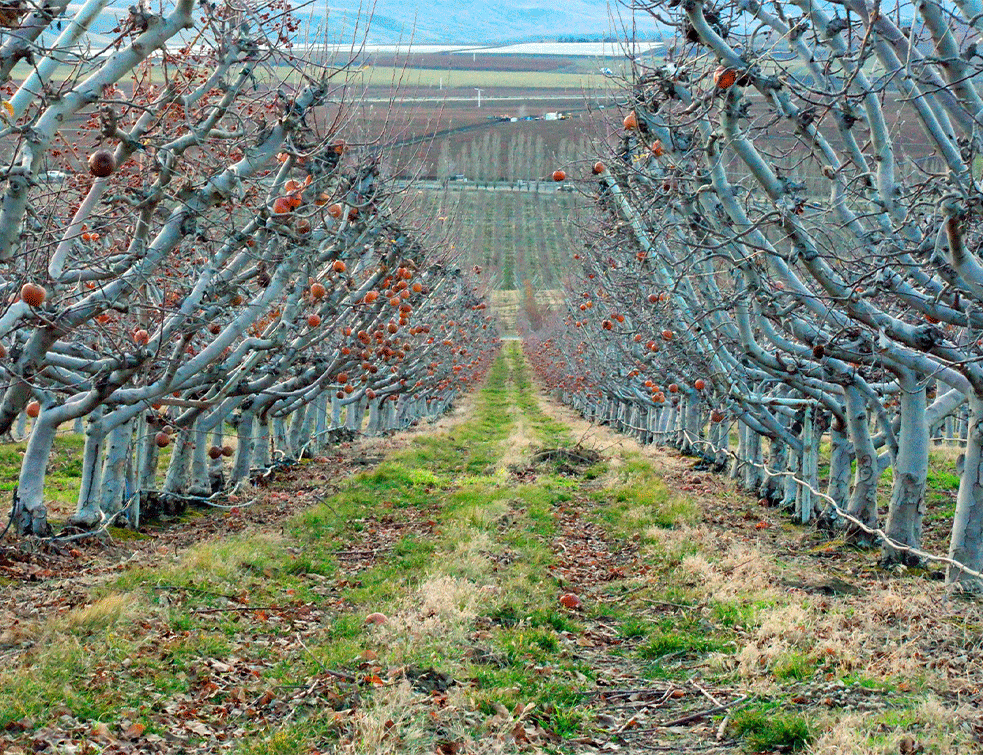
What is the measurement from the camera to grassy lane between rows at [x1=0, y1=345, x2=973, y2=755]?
5449 millimetres

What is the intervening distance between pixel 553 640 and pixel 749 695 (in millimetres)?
1745

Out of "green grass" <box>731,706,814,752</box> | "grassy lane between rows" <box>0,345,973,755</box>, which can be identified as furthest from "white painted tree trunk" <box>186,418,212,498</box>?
"green grass" <box>731,706,814,752</box>

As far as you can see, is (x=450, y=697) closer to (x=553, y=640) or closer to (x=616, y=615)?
(x=553, y=640)

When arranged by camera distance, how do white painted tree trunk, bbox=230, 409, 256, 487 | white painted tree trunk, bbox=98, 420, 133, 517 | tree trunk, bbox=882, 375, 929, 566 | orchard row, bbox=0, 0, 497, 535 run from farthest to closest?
1. white painted tree trunk, bbox=230, 409, 256, 487
2. white painted tree trunk, bbox=98, 420, 133, 517
3. tree trunk, bbox=882, 375, 929, 566
4. orchard row, bbox=0, 0, 497, 535

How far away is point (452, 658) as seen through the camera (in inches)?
271

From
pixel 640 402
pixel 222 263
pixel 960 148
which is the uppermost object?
pixel 960 148

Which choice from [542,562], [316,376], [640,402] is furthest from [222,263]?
[640,402]

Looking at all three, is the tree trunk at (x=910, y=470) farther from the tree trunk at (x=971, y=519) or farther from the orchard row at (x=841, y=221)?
the tree trunk at (x=971, y=519)

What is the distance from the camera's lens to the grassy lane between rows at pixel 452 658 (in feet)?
17.9

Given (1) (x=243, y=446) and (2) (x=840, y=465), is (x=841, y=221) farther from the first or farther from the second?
(1) (x=243, y=446)

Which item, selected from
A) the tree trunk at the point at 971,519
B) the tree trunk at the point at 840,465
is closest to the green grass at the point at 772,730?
the tree trunk at the point at 971,519

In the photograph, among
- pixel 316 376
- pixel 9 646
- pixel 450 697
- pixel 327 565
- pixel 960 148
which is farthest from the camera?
pixel 316 376

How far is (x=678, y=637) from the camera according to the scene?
763 centimetres

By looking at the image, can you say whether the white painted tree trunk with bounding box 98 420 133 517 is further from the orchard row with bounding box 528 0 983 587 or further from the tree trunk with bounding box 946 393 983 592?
the tree trunk with bounding box 946 393 983 592
